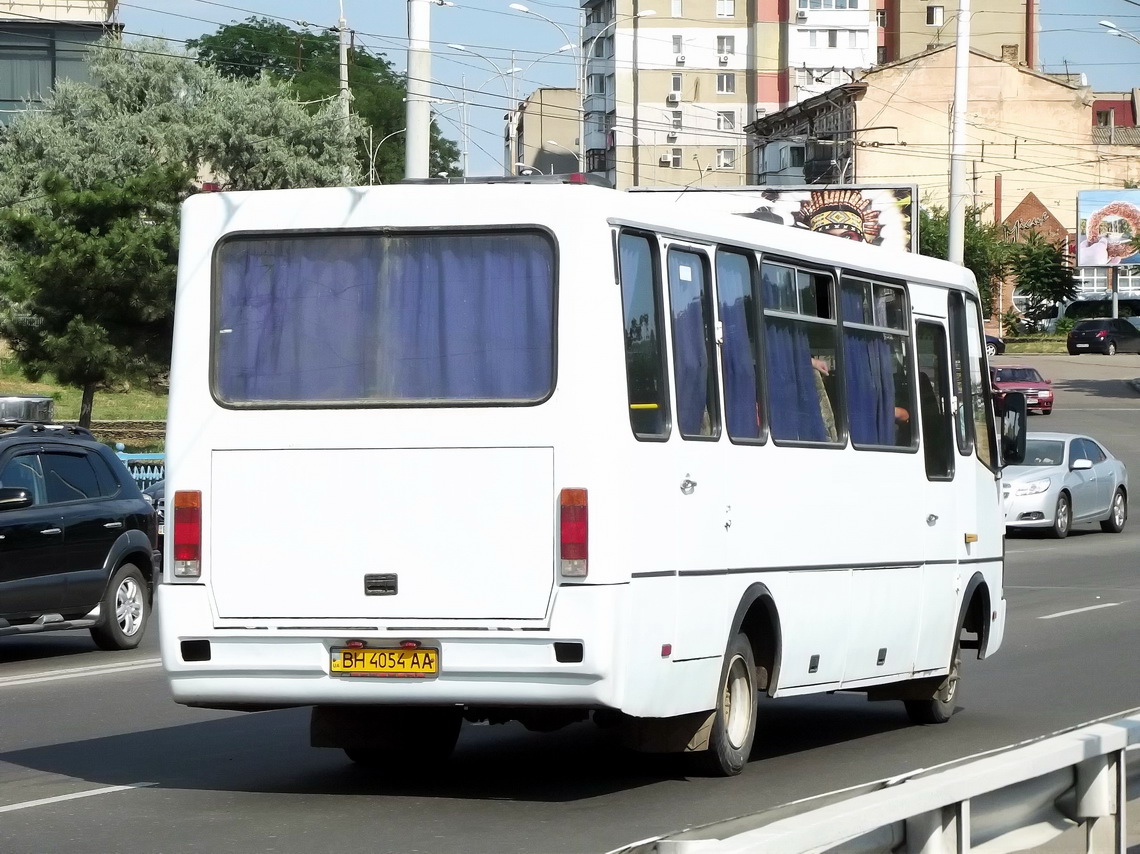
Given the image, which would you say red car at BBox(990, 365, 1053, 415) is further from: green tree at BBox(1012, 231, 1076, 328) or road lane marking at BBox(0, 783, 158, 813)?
road lane marking at BBox(0, 783, 158, 813)

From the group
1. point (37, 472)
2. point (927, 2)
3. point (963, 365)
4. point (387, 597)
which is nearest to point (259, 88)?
point (37, 472)

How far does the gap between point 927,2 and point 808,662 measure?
354 ft

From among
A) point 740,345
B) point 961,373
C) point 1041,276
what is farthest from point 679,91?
point 740,345

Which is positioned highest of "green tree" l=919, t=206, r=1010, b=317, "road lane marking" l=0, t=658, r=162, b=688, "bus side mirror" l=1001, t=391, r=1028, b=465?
"green tree" l=919, t=206, r=1010, b=317

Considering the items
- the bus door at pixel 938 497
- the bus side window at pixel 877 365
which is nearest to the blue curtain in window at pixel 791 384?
the bus side window at pixel 877 365

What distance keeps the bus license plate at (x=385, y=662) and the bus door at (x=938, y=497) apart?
4.02 metres

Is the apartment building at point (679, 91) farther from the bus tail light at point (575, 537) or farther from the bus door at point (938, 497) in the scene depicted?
the bus tail light at point (575, 537)

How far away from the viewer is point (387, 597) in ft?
27.8

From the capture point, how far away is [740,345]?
31.2 ft

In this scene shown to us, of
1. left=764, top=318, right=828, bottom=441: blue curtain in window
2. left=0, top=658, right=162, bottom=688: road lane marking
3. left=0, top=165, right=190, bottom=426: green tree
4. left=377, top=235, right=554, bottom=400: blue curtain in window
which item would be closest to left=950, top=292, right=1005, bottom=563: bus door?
left=764, top=318, right=828, bottom=441: blue curtain in window

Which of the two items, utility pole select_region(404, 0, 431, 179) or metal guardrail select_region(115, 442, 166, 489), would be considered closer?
utility pole select_region(404, 0, 431, 179)

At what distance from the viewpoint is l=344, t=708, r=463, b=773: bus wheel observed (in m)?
9.60

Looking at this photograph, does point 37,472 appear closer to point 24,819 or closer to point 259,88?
point 24,819

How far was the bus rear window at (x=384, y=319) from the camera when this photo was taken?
8.53 metres
